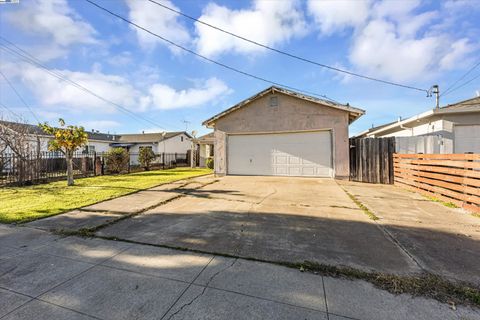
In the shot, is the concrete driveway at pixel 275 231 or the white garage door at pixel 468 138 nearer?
the concrete driveway at pixel 275 231

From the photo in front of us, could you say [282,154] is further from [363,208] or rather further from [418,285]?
[418,285]

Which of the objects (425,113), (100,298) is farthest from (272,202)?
(425,113)

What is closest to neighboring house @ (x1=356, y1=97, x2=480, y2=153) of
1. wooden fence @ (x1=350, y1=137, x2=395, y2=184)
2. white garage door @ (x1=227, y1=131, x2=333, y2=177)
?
wooden fence @ (x1=350, y1=137, x2=395, y2=184)

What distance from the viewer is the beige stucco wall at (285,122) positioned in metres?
10.5

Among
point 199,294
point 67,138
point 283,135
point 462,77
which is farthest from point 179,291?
point 462,77

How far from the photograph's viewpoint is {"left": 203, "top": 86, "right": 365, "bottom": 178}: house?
35.0 ft

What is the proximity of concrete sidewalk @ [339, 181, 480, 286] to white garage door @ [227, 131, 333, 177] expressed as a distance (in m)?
4.70

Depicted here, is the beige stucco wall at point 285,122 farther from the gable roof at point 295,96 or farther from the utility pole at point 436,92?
the utility pole at point 436,92

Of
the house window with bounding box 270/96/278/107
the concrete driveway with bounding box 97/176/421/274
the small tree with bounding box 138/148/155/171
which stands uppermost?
the house window with bounding box 270/96/278/107

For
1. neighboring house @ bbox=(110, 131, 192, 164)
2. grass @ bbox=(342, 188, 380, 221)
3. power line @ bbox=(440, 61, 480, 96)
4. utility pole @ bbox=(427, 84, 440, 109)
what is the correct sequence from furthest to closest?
1. neighboring house @ bbox=(110, 131, 192, 164)
2. utility pole @ bbox=(427, 84, 440, 109)
3. power line @ bbox=(440, 61, 480, 96)
4. grass @ bbox=(342, 188, 380, 221)

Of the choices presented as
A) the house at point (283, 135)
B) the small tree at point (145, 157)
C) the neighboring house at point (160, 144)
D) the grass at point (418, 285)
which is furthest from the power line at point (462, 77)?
the neighboring house at point (160, 144)

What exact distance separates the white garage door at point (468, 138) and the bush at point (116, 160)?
1823 centimetres

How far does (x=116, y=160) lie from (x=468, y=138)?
62.0ft

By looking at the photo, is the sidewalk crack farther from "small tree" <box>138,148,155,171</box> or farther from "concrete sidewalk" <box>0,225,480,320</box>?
"small tree" <box>138,148,155,171</box>
